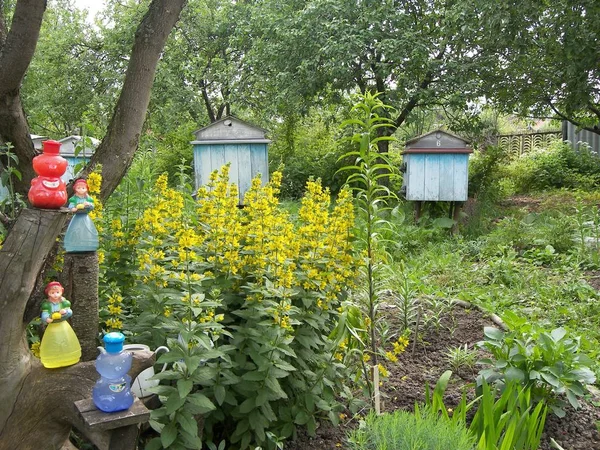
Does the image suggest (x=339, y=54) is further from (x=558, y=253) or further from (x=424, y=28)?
(x=558, y=253)

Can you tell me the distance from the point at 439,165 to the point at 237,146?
2511mm

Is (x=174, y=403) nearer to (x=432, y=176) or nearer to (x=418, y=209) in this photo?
(x=432, y=176)

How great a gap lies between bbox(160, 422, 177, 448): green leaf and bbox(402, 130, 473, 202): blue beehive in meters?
5.83

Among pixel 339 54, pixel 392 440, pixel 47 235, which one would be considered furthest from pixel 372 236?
pixel 339 54

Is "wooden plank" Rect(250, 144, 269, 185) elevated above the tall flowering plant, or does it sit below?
above

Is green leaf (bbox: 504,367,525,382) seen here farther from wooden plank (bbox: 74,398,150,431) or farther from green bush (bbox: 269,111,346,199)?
Result: green bush (bbox: 269,111,346,199)

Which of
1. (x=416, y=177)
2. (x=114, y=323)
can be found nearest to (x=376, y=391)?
(x=114, y=323)

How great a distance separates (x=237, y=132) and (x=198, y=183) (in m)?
0.77

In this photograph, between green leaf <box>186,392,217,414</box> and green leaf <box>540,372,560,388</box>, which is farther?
green leaf <box>540,372,560,388</box>

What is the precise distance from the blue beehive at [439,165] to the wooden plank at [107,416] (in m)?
5.96

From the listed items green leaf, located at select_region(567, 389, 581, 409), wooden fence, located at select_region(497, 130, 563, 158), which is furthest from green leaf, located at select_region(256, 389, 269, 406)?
wooden fence, located at select_region(497, 130, 563, 158)

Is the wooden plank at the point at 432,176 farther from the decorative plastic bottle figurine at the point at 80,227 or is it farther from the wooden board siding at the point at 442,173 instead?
the decorative plastic bottle figurine at the point at 80,227

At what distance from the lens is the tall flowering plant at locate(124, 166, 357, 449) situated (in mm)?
1878

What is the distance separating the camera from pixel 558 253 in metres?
5.76
